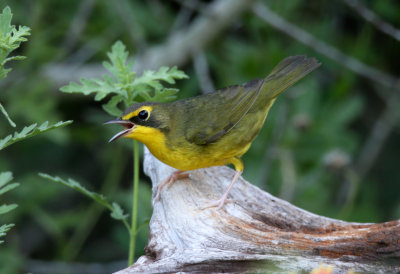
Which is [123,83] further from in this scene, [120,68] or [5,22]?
[5,22]

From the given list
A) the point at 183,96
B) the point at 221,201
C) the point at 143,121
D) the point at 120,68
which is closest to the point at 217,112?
the point at 143,121

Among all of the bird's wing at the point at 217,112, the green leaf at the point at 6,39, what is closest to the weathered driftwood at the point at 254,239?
the bird's wing at the point at 217,112

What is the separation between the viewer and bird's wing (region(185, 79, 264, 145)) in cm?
394

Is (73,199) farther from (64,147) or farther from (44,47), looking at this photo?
(44,47)

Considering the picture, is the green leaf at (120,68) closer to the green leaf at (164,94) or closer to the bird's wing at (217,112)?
the green leaf at (164,94)

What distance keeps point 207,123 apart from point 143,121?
498mm

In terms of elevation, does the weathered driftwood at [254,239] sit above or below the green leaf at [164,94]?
below

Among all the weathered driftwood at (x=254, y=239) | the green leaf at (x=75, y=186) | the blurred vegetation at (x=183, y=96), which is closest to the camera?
the weathered driftwood at (x=254, y=239)

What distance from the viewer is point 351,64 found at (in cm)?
576

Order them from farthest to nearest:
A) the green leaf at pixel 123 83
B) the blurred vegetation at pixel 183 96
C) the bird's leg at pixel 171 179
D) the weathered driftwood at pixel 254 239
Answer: the blurred vegetation at pixel 183 96
the bird's leg at pixel 171 179
the green leaf at pixel 123 83
the weathered driftwood at pixel 254 239

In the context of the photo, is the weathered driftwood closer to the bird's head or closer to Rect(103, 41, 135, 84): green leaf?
the bird's head

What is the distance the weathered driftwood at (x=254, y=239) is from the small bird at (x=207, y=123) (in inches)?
9.6

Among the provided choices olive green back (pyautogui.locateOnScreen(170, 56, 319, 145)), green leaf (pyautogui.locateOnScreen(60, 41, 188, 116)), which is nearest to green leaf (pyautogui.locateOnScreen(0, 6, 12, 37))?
green leaf (pyautogui.locateOnScreen(60, 41, 188, 116))

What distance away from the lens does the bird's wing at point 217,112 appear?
3.94 meters
